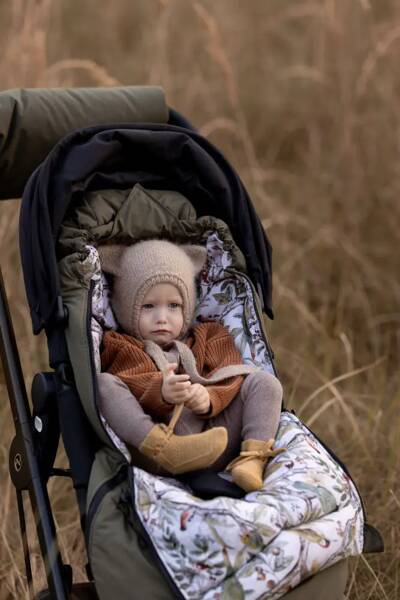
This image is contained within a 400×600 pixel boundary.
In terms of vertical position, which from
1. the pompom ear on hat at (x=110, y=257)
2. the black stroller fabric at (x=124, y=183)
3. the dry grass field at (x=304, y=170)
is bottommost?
the dry grass field at (x=304, y=170)

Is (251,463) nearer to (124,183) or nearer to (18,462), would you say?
(18,462)

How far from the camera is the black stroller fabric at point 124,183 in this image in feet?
8.95

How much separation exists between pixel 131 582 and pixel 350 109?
2.81 m

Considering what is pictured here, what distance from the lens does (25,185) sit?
3.01m

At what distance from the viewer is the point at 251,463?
259cm

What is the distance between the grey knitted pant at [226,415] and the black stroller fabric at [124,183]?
0.86 ft

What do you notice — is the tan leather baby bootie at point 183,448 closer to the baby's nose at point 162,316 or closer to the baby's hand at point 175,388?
the baby's hand at point 175,388

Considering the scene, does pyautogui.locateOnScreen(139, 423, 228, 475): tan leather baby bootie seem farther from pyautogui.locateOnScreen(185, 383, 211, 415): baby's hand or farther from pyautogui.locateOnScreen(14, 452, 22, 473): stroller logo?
pyautogui.locateOnScreen(14, 452, 22, 473): stroller logo

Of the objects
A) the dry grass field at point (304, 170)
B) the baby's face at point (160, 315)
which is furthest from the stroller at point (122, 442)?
the dry grass field at point (304, 170)

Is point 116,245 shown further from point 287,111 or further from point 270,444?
point 287,111

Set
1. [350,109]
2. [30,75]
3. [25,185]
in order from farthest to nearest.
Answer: [350,109]
[30,75]
[25,185]

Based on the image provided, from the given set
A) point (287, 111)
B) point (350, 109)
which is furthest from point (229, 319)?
point (287, 111)

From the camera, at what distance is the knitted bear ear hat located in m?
2.92

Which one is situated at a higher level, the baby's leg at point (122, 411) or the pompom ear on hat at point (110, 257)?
the pompom ear on hat at point (110, 257)
